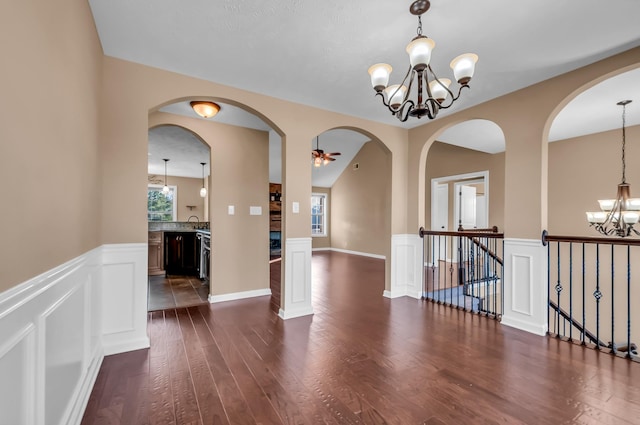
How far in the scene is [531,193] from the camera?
117 inches

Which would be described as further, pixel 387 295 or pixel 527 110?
pixel 387 295

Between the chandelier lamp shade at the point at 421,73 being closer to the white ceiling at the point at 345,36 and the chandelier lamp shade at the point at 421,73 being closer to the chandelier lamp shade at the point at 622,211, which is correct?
the white ceiling at the point at 345,36

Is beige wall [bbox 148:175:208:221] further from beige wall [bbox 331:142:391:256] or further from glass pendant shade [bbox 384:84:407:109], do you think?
glass pendant shade [bbox 384:84:407:109]

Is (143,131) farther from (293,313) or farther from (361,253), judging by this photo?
(361,253)

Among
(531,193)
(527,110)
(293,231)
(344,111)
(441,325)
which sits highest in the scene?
(344,111)

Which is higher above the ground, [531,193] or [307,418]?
[531,193]

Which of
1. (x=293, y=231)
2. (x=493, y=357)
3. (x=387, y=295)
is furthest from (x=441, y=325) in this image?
(x=293, y=231)

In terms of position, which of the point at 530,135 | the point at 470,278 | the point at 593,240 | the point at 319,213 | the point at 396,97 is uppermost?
the point at 396,97

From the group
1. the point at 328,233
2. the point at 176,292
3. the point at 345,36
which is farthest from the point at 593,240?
the point at 328,233

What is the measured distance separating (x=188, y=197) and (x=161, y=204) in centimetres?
85

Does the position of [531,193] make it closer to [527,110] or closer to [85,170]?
[527,110]

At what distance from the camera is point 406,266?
4277mm

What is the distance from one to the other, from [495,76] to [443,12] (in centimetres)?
123

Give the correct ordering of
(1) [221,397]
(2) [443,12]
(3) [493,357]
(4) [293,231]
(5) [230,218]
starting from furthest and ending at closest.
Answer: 1. (5) [230,218]
2. (4) [293,231]
3. (3) [493,357]
4. (2) [443,12]
5. (1) [221,397]
